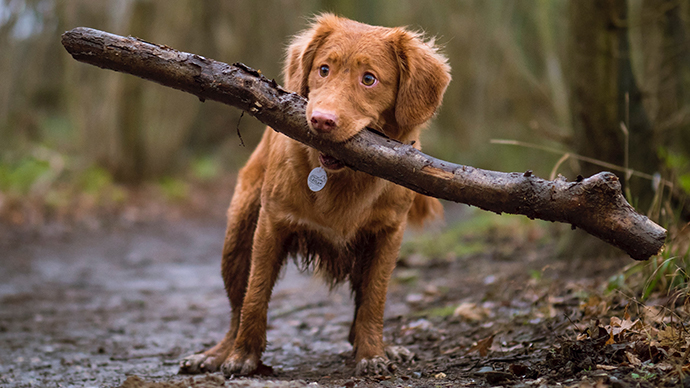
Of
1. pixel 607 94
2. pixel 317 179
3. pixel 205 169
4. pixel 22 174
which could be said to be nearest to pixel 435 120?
pixel 205 169

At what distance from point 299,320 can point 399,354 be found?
1828 millimetres

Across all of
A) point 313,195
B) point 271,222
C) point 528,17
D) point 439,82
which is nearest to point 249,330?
point 271,222

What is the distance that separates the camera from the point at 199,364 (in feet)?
12.2

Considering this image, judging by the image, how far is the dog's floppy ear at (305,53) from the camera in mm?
3404

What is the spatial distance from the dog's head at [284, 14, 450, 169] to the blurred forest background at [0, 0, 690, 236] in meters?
0.51

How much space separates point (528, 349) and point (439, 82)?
1.59 meters

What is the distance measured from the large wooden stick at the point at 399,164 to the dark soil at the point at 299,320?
2.08 ft

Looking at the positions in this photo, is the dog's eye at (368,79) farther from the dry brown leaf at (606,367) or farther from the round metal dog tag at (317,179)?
the dry brown leaf at (606,367)

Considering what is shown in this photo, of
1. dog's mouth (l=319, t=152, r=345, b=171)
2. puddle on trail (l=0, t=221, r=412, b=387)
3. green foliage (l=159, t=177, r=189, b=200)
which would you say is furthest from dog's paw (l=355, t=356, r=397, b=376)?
green foliage (l=159, t=177, r=189, b=200)

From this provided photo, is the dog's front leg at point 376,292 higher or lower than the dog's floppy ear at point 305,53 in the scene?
lower

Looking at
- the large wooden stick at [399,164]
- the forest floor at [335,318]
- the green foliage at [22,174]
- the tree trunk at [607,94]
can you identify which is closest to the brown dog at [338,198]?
the large wooden stick at [399,164]

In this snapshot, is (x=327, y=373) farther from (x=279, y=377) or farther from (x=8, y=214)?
(x=8, y=214)

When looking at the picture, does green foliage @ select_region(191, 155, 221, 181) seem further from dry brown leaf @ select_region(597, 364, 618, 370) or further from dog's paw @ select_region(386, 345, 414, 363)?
dry brown leaf @ select_region(597, 364, 618, 370)

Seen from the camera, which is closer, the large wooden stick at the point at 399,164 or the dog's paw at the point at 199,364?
the large wooden stick at the point at 399,164
